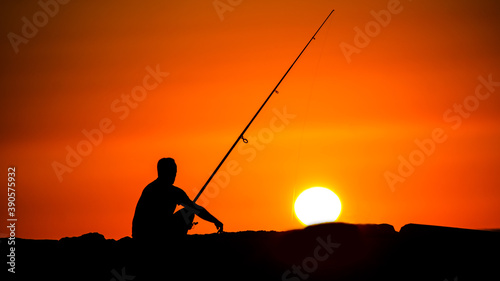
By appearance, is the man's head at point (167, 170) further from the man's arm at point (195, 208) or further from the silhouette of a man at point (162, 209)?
the man's arm at point (195, 208)

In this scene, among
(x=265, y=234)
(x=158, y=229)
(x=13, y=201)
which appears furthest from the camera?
(x=13, y=201)

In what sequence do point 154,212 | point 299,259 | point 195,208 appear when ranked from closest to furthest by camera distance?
point 299,259 → point 154,212 → point 195,208

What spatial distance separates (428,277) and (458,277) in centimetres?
30

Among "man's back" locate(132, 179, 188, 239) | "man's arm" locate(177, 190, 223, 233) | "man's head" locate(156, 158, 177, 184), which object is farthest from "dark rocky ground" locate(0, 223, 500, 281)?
"man's head" locate(156, 158, 177, 184)

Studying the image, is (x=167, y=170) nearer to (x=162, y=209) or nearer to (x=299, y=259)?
(x=162, y=209)

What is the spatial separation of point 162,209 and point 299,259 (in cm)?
169

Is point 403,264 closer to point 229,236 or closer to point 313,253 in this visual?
point 313,253

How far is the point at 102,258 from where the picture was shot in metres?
7.45

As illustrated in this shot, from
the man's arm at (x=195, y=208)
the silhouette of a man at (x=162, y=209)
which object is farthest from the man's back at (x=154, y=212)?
the man's arm at (x=195, y=208)

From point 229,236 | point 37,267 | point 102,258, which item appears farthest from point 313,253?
point 37,267

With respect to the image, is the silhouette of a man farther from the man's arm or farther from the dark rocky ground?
the dark rocky ground

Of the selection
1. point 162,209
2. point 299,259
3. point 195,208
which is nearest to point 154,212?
point 162,209

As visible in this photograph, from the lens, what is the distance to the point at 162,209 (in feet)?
25.8

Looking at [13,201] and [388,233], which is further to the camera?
[13,201]
